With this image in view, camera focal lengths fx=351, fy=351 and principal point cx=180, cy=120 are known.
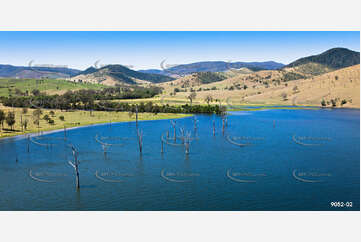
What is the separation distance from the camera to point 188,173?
4597cm

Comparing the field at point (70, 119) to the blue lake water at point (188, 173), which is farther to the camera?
the field at point (70, 119)

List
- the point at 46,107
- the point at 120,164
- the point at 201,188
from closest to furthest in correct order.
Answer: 1. the point at 201,188
2. the point at 120,164
3. the point at 46,107

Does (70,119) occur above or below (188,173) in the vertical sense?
above

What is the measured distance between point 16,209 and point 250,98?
168 metres

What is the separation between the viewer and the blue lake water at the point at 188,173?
36062 millimetres

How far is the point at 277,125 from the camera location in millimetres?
92062

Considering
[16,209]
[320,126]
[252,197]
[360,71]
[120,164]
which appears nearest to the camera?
[16,209]

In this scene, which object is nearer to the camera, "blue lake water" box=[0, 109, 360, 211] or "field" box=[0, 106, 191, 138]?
"blue lake water" box=[0, 109, 360, 211]

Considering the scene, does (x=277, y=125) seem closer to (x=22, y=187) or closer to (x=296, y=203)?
(x=296, y=203)

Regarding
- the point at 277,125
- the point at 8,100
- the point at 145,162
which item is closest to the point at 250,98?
the point at 277,125

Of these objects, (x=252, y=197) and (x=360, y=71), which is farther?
(x=360, y=71)

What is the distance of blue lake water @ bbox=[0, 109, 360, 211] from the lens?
118 feet

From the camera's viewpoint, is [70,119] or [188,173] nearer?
[188,173]

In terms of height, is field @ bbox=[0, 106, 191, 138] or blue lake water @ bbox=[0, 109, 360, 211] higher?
field @ bbox=[0, 106, 191, 138]
